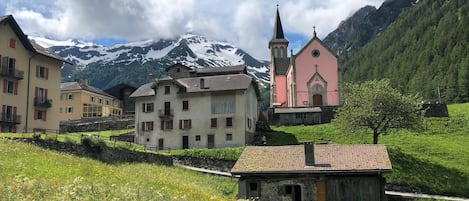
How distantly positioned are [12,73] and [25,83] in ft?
7.54

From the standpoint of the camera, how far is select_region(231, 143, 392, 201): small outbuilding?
34.6 metres

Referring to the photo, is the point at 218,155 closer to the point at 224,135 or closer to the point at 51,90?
the point at 224,135

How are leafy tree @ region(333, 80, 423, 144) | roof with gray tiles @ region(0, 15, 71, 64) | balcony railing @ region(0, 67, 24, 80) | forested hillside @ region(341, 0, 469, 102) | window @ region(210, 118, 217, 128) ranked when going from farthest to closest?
forested hillside @ region(341, 0, 469, 102)
window @ region(210, 118, 217, 128)
roof with gray tiles @ region(0, 15, 71, 64)
balcony railing @ region(0, 67, 24, 80)
leafy tree @ region(333, 80, 423, 144)

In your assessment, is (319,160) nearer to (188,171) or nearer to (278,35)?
(188,171)

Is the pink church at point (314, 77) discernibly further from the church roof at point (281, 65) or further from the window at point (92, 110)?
the window at point (92, 110)

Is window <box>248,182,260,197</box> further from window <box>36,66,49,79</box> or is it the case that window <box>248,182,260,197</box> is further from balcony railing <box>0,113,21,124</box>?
window <box>36,66,49,79</box>

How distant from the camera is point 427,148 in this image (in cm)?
5297

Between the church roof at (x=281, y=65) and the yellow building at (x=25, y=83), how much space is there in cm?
4115

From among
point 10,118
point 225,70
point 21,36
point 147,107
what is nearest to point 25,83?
point 10,118

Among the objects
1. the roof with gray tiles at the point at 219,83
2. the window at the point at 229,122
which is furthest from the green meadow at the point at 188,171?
the roof with gray tiles at the point at 219,83

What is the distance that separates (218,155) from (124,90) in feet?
207

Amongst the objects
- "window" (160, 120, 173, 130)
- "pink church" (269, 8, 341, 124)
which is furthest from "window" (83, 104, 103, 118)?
"window" (160, 120, 173, 130)

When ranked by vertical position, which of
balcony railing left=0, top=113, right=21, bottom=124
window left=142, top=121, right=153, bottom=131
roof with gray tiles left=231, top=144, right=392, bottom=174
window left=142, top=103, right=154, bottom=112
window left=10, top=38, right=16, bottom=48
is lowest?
roof with gray tiles left=231, top=144, right=392, bottom=174

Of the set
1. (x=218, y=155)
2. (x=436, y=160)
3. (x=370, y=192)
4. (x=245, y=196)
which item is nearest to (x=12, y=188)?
(x=245, y=196)
